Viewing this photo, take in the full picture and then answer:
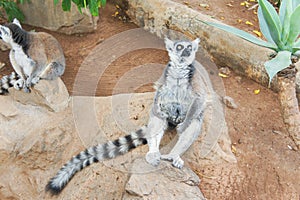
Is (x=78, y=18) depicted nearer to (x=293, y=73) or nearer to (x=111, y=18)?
(x=111, y=18)

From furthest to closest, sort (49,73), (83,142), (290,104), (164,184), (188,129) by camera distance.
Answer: (49,73)
(83,142)
(290,104)
(188,129)
(164,184)

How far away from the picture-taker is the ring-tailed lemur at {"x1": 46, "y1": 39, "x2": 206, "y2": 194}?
8.79 feet

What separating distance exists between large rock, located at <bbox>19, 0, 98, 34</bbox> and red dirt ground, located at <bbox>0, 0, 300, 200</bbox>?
9 centimetres

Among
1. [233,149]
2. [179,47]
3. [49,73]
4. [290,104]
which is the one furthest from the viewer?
[49,73]

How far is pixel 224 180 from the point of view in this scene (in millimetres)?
2832

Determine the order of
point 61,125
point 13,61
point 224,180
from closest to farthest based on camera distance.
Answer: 1. point 224,180
2. point 61,125
3. point 13,61

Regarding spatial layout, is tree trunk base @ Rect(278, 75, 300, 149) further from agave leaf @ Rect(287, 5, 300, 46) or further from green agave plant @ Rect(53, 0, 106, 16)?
green agave plant @ Rect(53, 0, 106, 16)

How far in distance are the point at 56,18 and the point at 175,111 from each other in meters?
2.66

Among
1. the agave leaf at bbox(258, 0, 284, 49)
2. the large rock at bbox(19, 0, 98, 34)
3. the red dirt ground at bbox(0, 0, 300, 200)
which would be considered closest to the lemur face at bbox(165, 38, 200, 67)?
the agave leaf at bbox(258, 0, 284, 49)

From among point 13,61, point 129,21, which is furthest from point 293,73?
point 129,21

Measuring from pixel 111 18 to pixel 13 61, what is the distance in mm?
1887

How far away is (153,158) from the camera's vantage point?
266 centimetres

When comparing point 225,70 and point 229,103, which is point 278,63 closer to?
point 229,103

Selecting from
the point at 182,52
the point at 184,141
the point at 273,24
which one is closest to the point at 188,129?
the point at 184,141
